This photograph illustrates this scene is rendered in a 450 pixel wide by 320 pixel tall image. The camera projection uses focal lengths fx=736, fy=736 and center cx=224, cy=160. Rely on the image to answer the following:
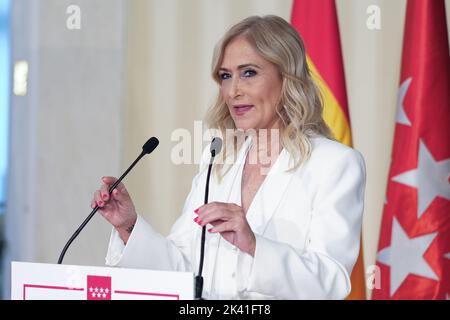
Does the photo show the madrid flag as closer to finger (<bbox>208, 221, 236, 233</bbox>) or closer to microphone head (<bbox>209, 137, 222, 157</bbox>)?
microphone head (<bbox>209, 137, 222, 157</bbox>)

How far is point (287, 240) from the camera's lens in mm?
1836

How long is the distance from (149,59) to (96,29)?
0.99 feet

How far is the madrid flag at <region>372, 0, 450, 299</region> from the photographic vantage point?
116 inches

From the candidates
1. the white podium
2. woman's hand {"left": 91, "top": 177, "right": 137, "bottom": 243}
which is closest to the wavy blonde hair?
woman's hand {"left": 91, "top": 177, "right": 137, "bottom": 243}

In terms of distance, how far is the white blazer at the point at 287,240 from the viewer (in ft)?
5.35

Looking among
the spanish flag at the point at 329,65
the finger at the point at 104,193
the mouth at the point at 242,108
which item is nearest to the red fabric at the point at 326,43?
the spanish flag at the point at 329,65

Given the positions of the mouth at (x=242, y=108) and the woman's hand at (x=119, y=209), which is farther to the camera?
the mouth at (x=242, y=108)

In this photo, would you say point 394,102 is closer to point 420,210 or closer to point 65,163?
point 420,210

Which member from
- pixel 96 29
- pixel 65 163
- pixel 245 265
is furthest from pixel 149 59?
pixel 245 265

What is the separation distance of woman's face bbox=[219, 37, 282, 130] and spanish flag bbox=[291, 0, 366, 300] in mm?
1067

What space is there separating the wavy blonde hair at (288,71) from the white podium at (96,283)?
72cm

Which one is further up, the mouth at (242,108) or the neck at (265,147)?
the mouth at (242,108)

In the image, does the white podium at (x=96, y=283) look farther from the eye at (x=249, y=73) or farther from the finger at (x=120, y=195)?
the eye at (x=249, y=73)

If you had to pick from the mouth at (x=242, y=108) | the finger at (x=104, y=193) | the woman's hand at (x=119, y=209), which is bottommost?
the woman's hand at (x=119, y=209)
